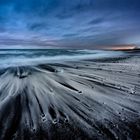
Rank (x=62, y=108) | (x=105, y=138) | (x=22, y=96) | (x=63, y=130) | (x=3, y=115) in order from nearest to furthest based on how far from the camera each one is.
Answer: (x=105, y=138) < (x=63, y=130) < (x=3, y=115) < (x=62, y=108) < (x=22, y=96)

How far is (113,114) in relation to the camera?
3.06 m

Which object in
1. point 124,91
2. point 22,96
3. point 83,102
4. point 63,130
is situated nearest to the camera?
point 63,130

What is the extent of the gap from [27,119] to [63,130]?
89 centimetres

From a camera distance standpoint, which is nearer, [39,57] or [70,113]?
[70,113]

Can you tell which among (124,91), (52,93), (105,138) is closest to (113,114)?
(105,138)

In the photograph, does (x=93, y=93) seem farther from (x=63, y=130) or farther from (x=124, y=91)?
(x=63, y=130)

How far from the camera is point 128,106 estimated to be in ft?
11.2

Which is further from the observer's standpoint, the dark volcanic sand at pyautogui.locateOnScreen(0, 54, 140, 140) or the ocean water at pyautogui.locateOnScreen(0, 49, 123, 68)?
the ocean water at pyautogui.locateOnScreen(0, 49, 123, 68)

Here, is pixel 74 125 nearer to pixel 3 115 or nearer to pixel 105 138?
pixel 105 138

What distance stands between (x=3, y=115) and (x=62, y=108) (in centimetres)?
137

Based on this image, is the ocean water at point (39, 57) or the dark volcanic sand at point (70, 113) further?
the ocean water at point (39, 57)

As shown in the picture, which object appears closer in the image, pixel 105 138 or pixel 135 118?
pixel 105 138

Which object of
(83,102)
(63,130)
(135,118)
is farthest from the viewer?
(83,102)

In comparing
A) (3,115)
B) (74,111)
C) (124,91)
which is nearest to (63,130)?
(74,111)
